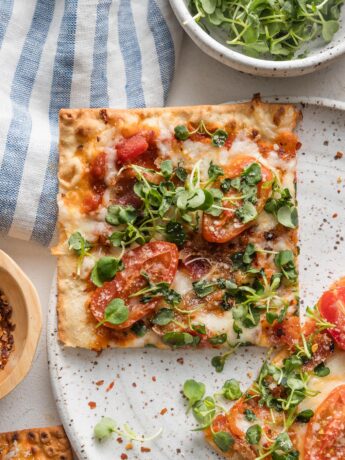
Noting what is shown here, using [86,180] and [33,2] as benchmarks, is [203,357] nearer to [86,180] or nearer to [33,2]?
[86,180]

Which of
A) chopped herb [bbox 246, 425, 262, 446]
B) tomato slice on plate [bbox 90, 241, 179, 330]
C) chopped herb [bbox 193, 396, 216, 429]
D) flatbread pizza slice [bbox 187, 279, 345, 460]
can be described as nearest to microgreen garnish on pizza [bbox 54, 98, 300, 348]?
tomato slice on plate [bbox 90, 241, 179, 330]

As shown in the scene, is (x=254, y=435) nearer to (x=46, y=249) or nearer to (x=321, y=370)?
(x=321, y=370)

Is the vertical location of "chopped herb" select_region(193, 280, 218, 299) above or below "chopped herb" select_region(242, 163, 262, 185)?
below

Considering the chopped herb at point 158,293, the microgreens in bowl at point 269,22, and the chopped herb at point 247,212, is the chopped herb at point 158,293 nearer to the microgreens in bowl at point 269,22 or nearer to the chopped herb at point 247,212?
the chopped herb at point 247,212

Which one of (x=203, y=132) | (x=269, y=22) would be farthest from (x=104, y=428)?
(x=269, y=22)

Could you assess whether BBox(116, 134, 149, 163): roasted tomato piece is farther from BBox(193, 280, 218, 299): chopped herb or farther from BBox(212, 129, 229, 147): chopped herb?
BBox(193, 280, 218, 299): chopped herb
